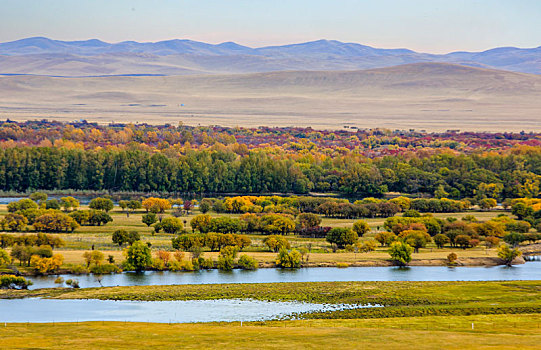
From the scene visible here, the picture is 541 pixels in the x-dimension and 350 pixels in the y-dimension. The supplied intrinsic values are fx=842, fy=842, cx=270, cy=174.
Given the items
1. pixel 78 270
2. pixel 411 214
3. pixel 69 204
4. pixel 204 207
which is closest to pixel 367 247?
pixel 411 214

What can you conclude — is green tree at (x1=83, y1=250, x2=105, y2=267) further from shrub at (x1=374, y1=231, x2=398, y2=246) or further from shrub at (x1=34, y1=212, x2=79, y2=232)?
shrub at (x1=374, y1=231, x2=398, y2=246)

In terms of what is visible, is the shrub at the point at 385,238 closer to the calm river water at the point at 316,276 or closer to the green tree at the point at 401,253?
the green tree at the point at 401,253

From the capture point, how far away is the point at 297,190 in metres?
123

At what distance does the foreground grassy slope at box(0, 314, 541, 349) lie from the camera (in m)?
40.6

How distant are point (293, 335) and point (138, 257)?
25766 mm

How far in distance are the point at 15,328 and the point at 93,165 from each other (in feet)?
266

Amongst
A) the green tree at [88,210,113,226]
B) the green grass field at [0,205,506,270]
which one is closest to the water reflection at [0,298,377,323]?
the green grass field at [0,205,506,270]

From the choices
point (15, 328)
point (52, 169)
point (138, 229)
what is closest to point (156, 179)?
point (52, 169)

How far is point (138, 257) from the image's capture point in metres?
66.4

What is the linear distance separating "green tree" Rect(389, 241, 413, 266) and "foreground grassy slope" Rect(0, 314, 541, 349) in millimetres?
20820

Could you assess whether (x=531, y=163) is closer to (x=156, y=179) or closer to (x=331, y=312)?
(x=156, y=179)

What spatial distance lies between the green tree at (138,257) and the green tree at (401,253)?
20.7 meters

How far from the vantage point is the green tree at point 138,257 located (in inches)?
2613

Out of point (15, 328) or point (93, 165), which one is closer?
point (15, 328)
